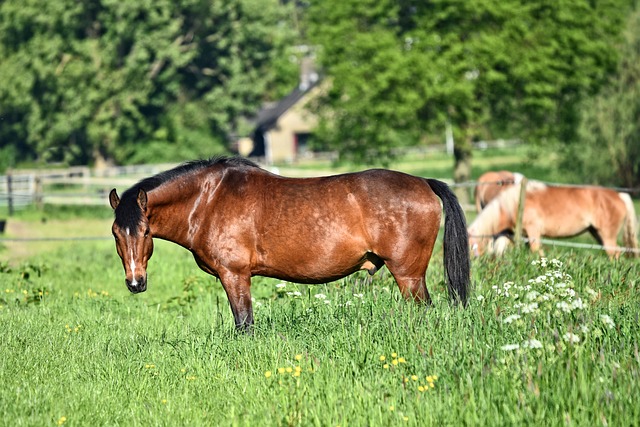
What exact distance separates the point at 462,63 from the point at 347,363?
2384 cm

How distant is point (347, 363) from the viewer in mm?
6609

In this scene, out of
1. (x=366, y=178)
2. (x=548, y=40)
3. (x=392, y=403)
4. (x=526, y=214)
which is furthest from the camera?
(x=548, y=40)

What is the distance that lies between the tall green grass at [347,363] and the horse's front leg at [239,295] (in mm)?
207

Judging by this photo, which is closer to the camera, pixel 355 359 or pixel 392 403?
pixel 392 403

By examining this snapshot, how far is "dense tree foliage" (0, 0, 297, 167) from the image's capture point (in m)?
47.5

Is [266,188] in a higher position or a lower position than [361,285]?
higher

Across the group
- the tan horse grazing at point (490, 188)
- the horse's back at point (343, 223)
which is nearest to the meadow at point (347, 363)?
the horse's back at point (343, 223)

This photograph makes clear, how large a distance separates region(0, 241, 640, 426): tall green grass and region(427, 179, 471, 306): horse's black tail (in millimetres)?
175

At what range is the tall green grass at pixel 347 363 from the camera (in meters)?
5.65

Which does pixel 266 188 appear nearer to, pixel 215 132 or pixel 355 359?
pixel 355 359

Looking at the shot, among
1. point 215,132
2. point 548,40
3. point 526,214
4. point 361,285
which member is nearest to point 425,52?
point 548,40

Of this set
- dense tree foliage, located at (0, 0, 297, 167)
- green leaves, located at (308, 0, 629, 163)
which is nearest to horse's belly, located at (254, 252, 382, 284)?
green leaves, located at (308, 0, 629, 163)

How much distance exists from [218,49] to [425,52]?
91.1ft

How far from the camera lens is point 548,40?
29734mm
